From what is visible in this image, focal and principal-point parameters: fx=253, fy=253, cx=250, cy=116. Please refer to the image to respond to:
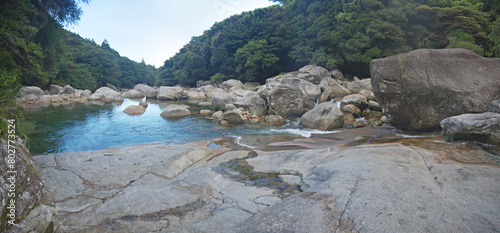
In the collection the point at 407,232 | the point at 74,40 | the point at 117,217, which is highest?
the point at 74,40

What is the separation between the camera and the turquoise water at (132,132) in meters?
11.2

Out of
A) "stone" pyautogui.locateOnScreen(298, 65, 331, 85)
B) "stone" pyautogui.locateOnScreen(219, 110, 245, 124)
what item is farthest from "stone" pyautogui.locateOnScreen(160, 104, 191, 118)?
"stone" pyautogui.locateOnScreen(298, 65, 331, 85)

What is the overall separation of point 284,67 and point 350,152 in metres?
33.0

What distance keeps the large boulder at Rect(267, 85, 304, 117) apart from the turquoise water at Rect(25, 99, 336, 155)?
153cm

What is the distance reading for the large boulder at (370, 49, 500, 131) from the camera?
29.3 ft

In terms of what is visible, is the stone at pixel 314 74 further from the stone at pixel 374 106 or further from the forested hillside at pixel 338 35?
the stone at pixel 374 106

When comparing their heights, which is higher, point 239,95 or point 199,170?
point 239,95

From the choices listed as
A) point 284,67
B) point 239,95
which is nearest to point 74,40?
point 284,67

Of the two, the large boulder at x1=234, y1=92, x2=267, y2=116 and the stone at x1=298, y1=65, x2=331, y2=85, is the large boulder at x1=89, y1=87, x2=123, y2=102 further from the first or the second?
the stone at x1=298, y1=65, x2=331, y2=85

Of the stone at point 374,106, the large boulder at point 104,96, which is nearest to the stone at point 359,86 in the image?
the stone at point 374,106

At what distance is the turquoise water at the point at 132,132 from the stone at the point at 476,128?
578 centimetres

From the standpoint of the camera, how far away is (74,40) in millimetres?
51094

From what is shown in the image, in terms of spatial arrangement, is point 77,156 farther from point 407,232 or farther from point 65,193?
point 407,232

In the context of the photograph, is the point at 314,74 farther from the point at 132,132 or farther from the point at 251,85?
the point at 132,132
